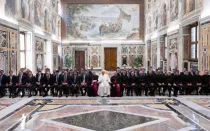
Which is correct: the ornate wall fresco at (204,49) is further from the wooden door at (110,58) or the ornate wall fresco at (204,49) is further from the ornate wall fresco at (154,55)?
the wooden door at (110,58)

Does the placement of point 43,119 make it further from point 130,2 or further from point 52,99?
point 130,2

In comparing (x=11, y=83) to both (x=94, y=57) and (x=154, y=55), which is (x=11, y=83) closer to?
(x=154, y=55)

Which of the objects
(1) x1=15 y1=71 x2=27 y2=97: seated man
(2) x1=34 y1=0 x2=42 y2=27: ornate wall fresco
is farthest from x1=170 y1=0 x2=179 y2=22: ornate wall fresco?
(1) x1=15 y1=71 x2=27 y2=97: seated man

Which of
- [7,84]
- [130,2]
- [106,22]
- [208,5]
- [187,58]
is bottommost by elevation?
[7,84]

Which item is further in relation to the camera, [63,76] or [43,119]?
[63,76]

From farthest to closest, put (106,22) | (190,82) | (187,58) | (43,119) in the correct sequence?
(106,22) → (187,58) → (190,82) → (43,119)

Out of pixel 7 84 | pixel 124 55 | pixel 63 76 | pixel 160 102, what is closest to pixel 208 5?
pixel 160 102

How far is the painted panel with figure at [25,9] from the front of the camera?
1612 centimetres

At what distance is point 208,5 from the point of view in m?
12.5

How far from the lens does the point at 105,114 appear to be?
29.2 ft

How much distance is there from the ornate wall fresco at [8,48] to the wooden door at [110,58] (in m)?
16.8

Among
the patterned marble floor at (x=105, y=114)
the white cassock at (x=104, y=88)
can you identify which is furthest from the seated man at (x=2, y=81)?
the white cassock at (x=104, y=88)

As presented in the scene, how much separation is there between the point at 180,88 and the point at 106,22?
61.3ft

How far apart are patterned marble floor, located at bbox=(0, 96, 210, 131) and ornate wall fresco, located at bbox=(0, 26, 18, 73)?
244 centimetres
